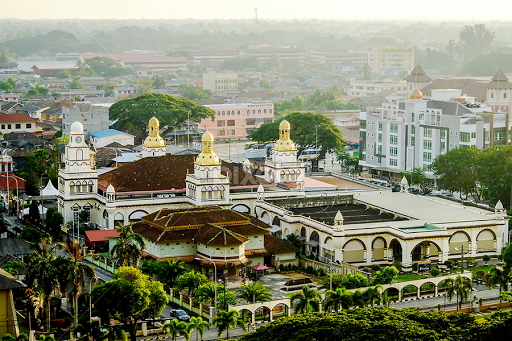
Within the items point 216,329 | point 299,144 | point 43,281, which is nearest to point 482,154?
point 299,144

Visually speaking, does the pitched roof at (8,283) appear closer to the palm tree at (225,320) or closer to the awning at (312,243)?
the palm tree at (225,320)

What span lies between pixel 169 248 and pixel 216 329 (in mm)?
Result: 11145

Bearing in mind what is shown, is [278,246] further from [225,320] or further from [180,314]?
[225,320]

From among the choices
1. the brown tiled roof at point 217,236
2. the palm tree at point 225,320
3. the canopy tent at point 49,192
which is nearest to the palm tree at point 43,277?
the palm tree at point 225,320

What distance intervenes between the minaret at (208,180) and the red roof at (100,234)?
6.32 metres

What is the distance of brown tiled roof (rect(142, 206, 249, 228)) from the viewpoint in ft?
194

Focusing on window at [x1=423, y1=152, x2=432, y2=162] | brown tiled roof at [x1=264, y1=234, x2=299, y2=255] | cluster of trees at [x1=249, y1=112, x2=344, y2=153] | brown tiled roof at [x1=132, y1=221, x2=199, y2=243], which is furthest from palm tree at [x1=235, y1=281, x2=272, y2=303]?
cluster of trees at [x1=249, y1=112, x2=344, y2=153]

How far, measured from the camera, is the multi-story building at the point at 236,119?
399 ft

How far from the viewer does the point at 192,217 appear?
2359 inches

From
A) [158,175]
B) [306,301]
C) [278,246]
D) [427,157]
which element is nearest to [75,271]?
[306,301]

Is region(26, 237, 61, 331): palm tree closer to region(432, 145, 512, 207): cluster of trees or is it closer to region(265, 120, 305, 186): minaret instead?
region(265, 120, 305, 186): minaret

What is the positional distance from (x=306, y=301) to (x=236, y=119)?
77.8 m

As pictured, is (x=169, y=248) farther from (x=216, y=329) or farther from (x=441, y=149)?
Result: (x=441, y=149)

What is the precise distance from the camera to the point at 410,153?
289 ft
